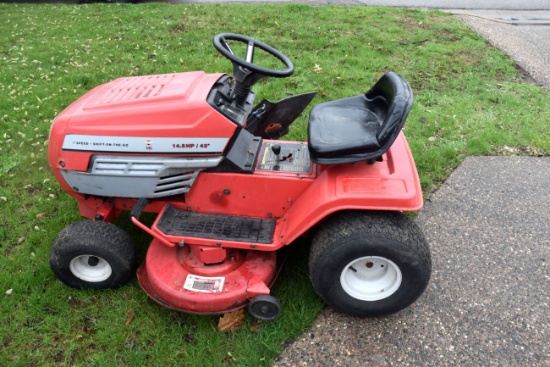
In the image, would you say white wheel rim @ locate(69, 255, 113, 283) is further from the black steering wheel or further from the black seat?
the black seat

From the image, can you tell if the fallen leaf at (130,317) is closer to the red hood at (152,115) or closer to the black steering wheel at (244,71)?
the red hood at (152,115)

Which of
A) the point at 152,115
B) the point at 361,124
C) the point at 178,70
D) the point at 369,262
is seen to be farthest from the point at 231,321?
the point at 178,70

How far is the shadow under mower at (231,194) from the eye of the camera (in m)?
2.37

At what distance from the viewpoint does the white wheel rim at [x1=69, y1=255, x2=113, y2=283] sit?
2706mm

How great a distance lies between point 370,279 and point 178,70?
12.8 ft

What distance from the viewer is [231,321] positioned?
2.55 metres

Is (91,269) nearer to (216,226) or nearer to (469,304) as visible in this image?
(216,226)

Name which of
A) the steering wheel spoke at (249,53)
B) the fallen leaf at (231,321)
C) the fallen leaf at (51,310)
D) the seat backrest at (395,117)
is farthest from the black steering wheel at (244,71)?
the fallen leaf at (51,310)

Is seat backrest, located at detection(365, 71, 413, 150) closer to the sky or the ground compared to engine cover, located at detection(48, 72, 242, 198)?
closer to the sky

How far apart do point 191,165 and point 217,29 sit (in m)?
4.90

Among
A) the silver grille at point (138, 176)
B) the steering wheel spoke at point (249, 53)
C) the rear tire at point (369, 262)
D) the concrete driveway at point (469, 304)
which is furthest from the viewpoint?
the steering wheel spoke at point (249, 53)

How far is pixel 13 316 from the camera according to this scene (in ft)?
8.74

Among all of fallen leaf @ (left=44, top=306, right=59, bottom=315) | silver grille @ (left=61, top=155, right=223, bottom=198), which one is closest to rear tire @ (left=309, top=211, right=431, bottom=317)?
silver grille @ (left=61, top=155, right=223, bottom=198)

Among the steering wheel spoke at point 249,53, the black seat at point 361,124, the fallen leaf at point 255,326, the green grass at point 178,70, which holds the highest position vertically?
the steering wheel spoke at point 249,53
